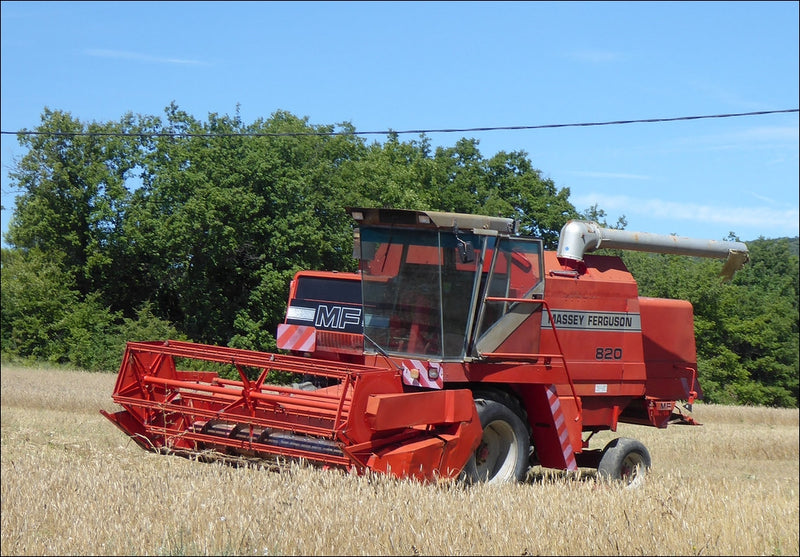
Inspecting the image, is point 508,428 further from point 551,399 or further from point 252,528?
point 252,528

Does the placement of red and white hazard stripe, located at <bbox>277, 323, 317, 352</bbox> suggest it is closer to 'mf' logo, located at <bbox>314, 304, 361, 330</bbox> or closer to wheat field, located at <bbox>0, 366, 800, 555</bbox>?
'mf' logo, located at <bbox>314, 304, 361, 330</bbox>

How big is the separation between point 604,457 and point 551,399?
1.10 meters

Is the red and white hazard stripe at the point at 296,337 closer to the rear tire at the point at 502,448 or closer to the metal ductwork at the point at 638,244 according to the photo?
the metal ductwork at the point at 638,244

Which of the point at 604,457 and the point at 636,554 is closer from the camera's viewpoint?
the point at 636,554

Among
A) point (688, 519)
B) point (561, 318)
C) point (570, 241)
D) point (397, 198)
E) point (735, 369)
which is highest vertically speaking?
point (397, 198)

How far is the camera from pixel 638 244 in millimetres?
9750

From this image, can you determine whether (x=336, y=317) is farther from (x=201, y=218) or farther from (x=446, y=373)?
(x=201, y=218)

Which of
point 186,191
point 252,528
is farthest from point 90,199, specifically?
point 252,528

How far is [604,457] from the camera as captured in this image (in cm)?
898

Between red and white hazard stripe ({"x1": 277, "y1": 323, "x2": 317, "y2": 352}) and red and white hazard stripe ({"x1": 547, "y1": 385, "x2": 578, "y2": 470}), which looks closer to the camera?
red and white hazard stripe ({"x1": 547, "y1": 385, "x2": 578, "y2": 470})

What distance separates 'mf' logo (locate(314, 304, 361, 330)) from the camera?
12.6m

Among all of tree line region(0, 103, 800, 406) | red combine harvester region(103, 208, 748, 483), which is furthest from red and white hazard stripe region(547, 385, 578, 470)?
tree line region(0, 103, 800, 406)

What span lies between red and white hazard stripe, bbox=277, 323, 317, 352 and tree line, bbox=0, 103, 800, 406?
32.0ft

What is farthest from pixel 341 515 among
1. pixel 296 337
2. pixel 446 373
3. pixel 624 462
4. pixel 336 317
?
pixel 336 317
